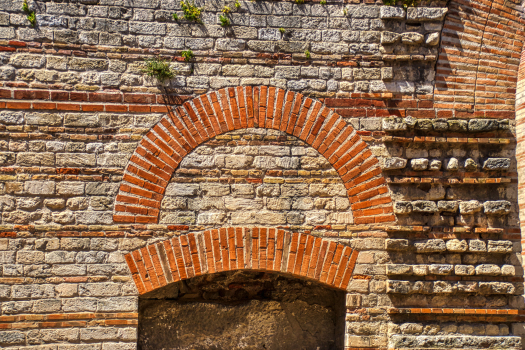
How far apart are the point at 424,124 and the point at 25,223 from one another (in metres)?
4.13

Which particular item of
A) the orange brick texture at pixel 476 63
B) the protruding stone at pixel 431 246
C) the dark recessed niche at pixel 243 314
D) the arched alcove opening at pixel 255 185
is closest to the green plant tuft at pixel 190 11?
the arched alcove opening at pixel 255 185

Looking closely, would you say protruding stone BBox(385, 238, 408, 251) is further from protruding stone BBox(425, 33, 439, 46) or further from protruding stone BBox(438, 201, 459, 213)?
protruding stone BBox(425, 33, 439, 46)

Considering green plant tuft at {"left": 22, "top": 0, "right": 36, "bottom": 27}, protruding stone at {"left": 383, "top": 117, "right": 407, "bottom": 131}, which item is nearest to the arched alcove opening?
protruding stone at {"left": 383, "top": 117, "right": 407, "bottom": 131}

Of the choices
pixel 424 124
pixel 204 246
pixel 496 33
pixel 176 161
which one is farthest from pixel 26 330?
pixel 496 33

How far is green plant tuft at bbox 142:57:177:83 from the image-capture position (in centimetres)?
391

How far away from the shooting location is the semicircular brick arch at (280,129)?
3.96 metres

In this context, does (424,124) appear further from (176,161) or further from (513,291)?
(176,161)

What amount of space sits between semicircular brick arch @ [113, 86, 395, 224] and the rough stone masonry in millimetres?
15

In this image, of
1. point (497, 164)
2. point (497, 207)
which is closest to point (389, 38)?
point (497, 164)

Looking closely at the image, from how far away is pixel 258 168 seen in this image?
4.02 m

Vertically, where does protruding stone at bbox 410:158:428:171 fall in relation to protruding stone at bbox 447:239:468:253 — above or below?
above

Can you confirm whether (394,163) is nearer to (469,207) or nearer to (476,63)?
(469,207)

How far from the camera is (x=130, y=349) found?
375 centimetres

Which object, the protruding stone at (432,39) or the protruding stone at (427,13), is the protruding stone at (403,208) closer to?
the protruding stone at (432,39)
